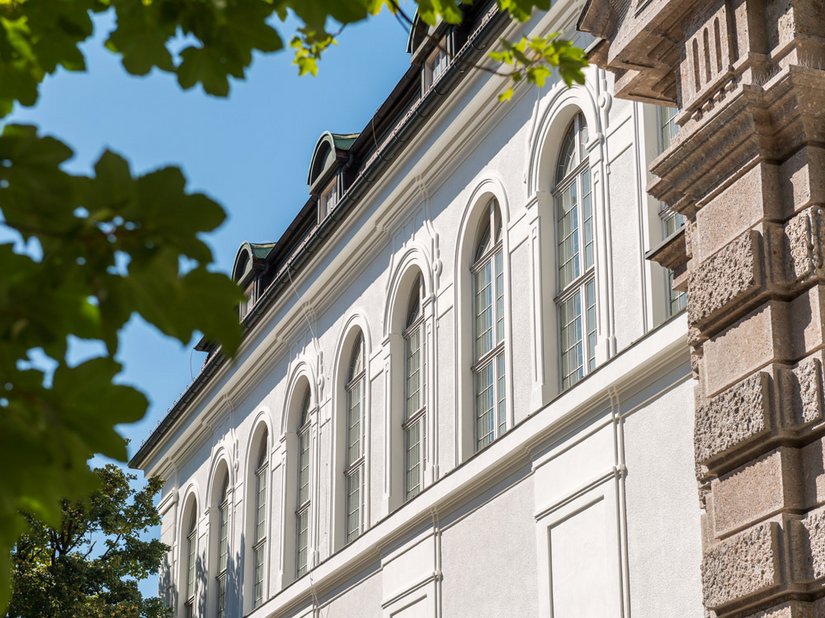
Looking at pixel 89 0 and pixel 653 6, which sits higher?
pixel 653 6

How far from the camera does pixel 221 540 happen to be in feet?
105

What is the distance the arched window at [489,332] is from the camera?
19641mm

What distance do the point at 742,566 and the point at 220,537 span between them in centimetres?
2523

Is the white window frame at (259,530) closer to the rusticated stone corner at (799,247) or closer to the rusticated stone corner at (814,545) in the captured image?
the rusticated stone corner at (799,247)

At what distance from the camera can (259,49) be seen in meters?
4.00

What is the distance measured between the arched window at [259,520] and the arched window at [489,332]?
9.71 m

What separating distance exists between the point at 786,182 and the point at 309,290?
19.3m

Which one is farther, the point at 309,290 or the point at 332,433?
the point at 309,290

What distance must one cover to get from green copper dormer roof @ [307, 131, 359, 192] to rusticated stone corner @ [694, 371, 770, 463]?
1868 cm

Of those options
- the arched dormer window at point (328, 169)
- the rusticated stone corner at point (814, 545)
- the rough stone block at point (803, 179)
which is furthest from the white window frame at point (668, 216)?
the arched dormer window at point (328, 169)

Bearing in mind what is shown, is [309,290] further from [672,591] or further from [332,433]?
[672,591]

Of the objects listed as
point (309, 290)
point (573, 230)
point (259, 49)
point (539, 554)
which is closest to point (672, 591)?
point (539, 554)

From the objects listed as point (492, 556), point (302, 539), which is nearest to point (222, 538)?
point (302, 539)

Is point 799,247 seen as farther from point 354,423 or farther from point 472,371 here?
point 354,423
